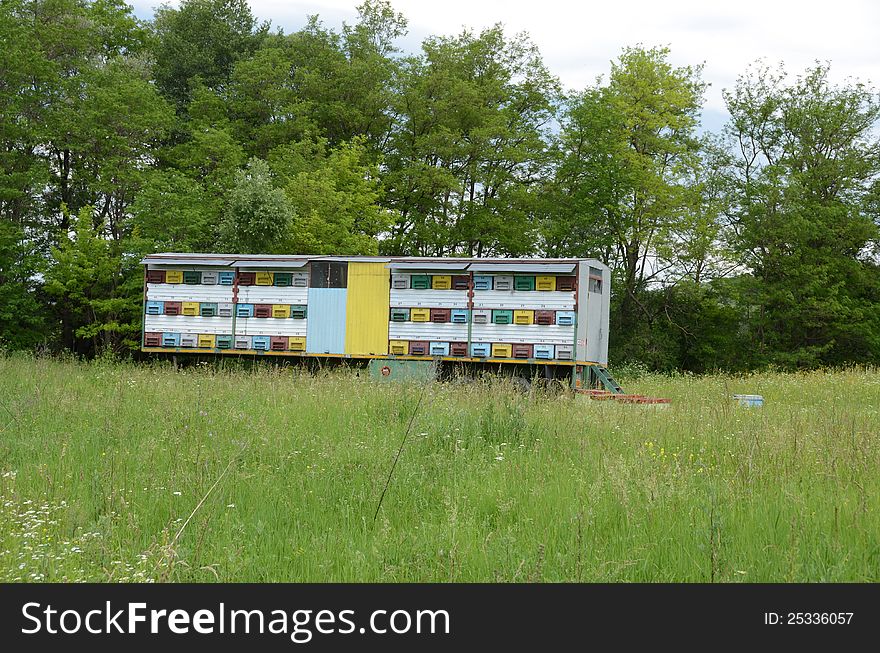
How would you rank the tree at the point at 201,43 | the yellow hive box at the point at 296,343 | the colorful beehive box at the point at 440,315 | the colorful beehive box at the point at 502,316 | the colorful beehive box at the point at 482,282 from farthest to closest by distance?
the tree at the point at 201,43
the yellow hive box at the point at 296,343
the colorful beehive box at the point at 440,315
the colorful beehive box at the point at 482,282
the colorful beehive box at the point at 502,316

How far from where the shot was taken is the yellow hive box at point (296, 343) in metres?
22.0

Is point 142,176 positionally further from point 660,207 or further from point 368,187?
point 660,207

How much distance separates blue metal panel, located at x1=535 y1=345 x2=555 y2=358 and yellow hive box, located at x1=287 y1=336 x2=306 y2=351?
5.78m

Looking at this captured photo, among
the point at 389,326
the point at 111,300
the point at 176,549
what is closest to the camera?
the point at 176,549

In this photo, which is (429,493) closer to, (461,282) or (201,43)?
(461,282)

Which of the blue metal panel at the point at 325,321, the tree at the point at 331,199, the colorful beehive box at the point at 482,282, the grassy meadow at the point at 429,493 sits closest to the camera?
the grassy meadow at the point at 429,493

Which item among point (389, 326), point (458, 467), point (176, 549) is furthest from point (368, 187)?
point (176, 549)

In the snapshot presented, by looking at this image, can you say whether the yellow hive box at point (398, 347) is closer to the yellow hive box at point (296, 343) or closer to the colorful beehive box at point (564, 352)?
the yellow hive box at point (296, 343)

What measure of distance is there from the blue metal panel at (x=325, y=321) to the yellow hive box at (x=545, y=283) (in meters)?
4.76

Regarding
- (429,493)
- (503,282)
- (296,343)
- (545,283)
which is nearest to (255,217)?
(296,343)

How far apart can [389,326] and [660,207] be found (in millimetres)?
19039

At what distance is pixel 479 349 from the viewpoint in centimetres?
2083

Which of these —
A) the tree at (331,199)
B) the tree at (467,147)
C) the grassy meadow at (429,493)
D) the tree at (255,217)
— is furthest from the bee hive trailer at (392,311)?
the tree at (467,147)

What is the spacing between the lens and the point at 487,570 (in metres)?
5.20
